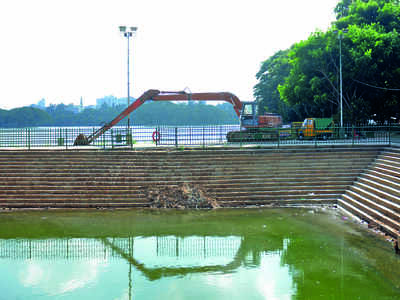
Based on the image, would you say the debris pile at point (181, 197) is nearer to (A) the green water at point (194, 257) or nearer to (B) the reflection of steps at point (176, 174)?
(B) the reflection of steps at point (176, 174)

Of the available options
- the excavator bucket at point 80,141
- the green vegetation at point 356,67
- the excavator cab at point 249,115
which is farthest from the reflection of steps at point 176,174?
the green vegetation at point 356,67

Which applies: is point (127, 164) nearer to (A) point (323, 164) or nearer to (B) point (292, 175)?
(B) point (292, 175)

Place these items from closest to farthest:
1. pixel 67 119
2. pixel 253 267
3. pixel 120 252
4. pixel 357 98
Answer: pixel 253 267
pixel 120 252
pixel 357 98
pixel 67 119

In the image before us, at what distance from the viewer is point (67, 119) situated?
235 feet

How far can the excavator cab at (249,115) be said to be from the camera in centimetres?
2816

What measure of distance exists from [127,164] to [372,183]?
386 inches

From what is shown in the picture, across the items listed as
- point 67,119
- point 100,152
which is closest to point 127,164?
point 100,152

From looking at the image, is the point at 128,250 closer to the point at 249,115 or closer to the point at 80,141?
the point at 80,141

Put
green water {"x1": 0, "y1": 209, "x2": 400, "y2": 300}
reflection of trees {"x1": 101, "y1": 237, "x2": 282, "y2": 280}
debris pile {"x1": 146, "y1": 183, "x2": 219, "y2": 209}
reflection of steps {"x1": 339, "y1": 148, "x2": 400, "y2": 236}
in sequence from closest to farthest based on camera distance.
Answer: green water {"x1": 0, "y1": 209, "x2": 400, "y2": 300}, reflection of trees {"x1": 101, "y1": 237, "x2": 282, "y2": 280}, reflection of steps {"x1": 339, "y1": 148, "x2": 400, "y2": 236}, debris pile {"x1": 146, "y1": 183, "x2": 219, "y2": 209}

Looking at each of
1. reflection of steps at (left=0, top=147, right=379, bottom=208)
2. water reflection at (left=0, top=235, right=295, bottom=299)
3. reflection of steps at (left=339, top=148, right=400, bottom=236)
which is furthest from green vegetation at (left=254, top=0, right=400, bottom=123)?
water reflection at (left=0, top=235, right=295, bottom=299)

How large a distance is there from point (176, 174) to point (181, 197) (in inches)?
60.2

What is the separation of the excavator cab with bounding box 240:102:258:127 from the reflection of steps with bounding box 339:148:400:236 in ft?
38.8

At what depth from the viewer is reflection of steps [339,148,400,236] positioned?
11.7m

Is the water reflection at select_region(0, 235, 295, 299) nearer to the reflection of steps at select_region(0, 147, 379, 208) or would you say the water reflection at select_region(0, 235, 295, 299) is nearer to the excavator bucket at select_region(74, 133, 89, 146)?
the reflection of steps at select_region(0, 147, 379, 208)
